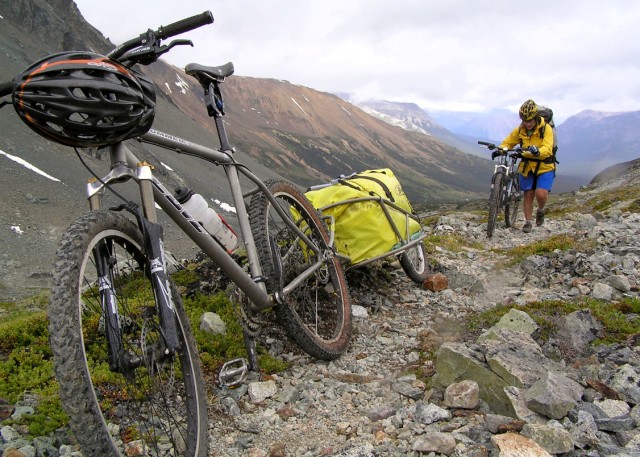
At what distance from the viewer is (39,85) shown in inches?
88.5

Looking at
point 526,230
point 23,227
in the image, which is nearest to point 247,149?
point 23,227

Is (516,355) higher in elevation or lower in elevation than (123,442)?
lower

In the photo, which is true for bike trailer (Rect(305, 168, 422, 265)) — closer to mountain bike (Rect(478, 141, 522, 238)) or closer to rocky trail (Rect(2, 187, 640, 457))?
rocky trail (Rect(2, 187, 640, 457))

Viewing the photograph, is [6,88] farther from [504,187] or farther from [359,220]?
[504,187]

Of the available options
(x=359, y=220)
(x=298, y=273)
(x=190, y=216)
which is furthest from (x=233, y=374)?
(x=359, y=220)

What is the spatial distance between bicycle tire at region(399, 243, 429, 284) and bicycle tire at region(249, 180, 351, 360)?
1.76 m

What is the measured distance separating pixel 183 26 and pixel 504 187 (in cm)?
1088

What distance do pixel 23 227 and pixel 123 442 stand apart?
43.4 metres

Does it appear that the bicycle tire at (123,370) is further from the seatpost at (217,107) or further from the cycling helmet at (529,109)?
the cycling helmet at (529,109)

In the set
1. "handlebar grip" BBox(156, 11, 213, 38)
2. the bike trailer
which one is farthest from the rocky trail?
"handlebar grip" BBox(156, 11, 213, 38)

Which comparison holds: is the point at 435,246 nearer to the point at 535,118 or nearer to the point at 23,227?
the point at 535,118

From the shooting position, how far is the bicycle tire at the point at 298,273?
171 inches

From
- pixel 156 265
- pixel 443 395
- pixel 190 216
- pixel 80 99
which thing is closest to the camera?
pixel 80 99

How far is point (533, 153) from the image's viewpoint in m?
11.2
